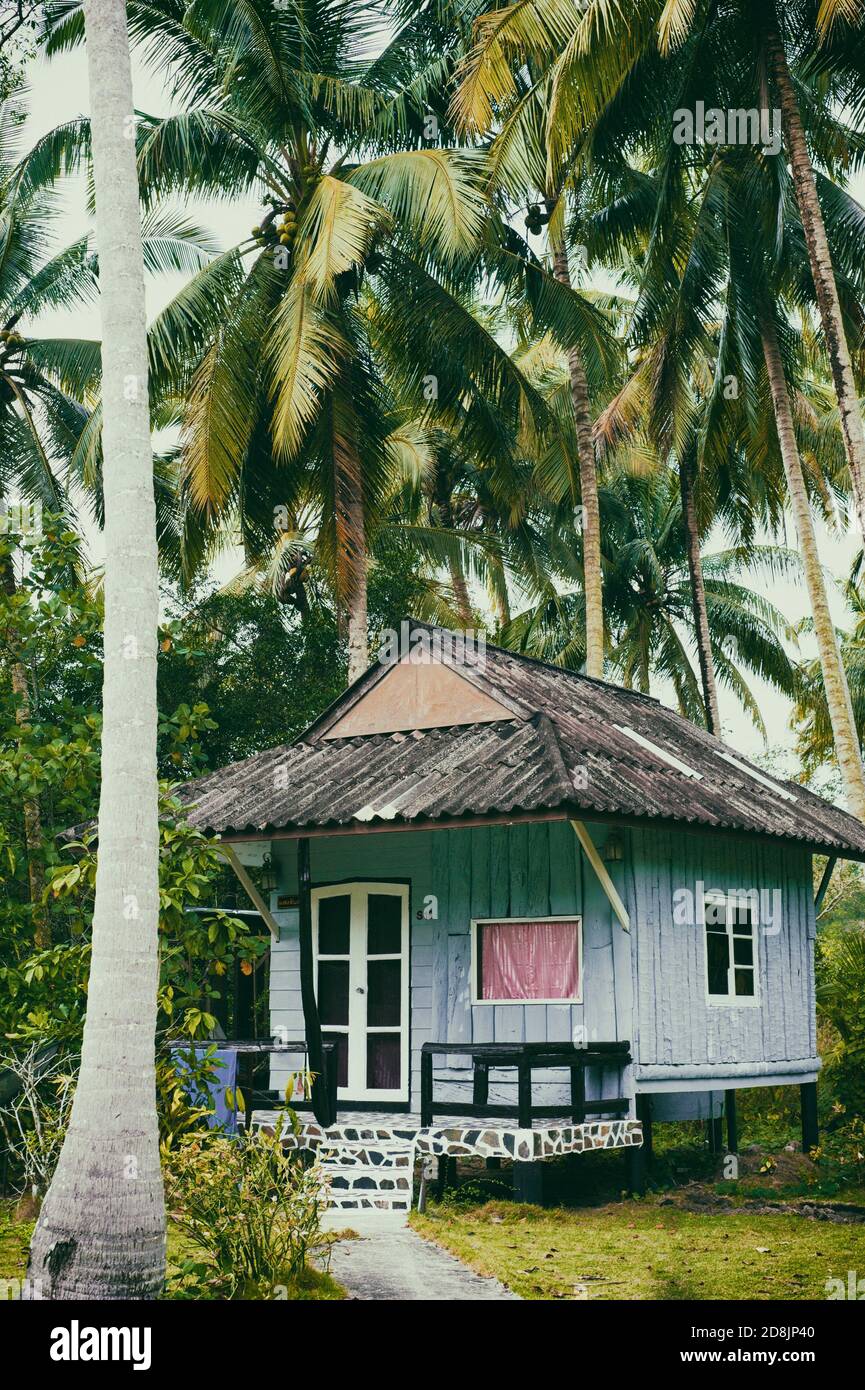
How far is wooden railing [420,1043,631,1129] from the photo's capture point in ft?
38.8

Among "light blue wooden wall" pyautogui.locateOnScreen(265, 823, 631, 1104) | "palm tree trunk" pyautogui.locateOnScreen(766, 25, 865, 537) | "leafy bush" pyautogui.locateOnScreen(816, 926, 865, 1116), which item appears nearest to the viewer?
"light blue wooden wall" pyautogui.locateOnScreen(265, 823, 631, 1104)

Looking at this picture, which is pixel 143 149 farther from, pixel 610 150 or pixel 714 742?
pixel 714 742

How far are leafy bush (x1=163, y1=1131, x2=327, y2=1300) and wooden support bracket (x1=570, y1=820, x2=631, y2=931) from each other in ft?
15.3

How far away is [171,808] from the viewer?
1026cm

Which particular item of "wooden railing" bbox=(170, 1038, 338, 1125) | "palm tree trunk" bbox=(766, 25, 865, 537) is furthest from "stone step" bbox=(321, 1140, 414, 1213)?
"palm tree trunk" bbox=(766, 25, 865, 537)

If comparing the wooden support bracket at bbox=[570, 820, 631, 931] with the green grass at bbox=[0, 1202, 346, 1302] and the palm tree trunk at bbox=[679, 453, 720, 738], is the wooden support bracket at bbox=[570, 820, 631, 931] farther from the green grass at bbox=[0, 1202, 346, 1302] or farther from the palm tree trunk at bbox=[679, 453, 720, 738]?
the palm tree trunk at bbox=[679, 453, 720, 738]

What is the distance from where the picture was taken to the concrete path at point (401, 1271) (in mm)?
8250

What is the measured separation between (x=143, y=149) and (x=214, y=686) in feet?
25.0

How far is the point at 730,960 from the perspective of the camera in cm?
1449

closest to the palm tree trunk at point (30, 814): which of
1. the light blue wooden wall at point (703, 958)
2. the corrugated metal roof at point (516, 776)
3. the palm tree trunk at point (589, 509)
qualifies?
the corrugated metal roof at point (516, 776)

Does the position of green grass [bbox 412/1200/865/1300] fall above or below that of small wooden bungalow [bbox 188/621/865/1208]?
below

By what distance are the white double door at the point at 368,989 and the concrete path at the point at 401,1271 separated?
132 inches

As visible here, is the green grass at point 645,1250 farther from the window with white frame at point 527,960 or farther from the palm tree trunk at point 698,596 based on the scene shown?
the palm tree trunk at point 698,596
